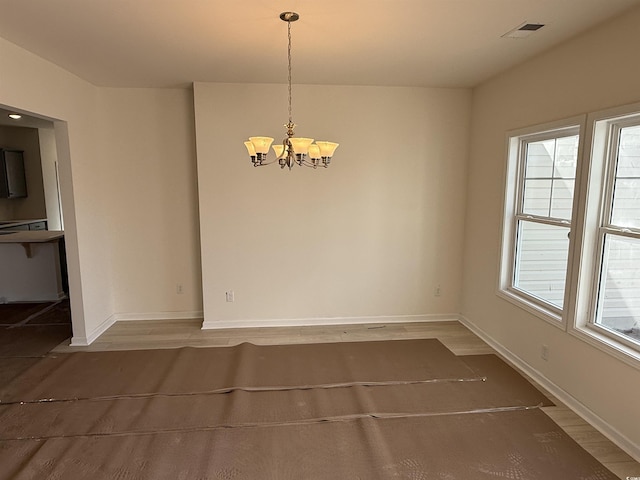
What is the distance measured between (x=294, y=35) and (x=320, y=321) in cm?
307

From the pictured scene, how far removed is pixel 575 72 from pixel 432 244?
2286 millimetres

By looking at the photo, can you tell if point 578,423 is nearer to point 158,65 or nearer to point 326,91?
point 326,91

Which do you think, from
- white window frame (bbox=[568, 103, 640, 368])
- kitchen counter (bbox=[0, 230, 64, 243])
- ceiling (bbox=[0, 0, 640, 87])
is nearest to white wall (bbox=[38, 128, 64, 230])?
kitchen counter (bbox=[0, 230, 64, 243])

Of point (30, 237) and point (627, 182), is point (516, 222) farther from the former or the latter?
point (30, 237)

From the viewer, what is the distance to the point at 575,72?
281cm

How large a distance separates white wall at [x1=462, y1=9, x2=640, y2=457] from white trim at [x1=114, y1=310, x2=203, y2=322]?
3.32 m

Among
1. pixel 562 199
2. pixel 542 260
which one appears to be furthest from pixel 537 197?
pixel 542 260

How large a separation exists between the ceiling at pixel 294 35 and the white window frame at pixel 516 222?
2.14 feet

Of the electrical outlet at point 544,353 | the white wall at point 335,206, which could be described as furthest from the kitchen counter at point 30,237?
the electrical outlet at point 544,353

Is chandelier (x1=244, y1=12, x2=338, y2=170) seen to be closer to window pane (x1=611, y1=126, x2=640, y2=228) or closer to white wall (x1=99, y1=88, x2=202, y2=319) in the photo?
window pane (x1=611, y1=126, x2=640, y2=228)

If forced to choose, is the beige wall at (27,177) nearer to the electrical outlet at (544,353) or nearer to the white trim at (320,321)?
the white trim at (320,321)

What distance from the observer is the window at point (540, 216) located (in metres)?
3.10

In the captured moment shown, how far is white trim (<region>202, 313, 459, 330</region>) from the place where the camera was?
14.8 ft

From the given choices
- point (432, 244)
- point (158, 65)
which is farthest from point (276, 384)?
point (158, 65)
